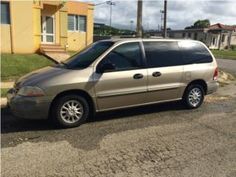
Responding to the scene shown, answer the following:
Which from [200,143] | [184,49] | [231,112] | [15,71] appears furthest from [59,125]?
[15,71]

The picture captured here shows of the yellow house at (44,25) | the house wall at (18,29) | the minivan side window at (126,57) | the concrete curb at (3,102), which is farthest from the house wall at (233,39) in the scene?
the concrete curb at (3,102)

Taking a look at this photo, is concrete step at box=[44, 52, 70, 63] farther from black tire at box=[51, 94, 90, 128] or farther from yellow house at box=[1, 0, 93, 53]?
black tire at box=[51, 94, 90, 128]

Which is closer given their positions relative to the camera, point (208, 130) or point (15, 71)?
point (208, 130)

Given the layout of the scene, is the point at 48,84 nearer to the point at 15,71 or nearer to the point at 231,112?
the point at 231,112

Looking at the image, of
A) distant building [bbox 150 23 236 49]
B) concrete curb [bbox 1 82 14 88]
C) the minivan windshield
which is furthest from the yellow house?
distant building [bbox 150 23 236 49]

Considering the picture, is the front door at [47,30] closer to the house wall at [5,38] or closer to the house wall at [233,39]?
the house wall at [5,38]

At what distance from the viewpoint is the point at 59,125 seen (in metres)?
5.85

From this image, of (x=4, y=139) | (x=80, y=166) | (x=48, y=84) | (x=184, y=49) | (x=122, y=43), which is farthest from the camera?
(x=184, y=49)

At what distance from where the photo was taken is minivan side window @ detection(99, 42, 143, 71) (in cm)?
632

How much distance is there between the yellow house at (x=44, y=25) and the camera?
17562 millimetres

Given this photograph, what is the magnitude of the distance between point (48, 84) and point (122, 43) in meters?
1.85

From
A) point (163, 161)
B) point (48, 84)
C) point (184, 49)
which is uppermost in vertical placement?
point (184, 49)

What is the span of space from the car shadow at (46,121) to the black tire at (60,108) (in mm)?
210

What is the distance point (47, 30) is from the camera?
21.3 metres
